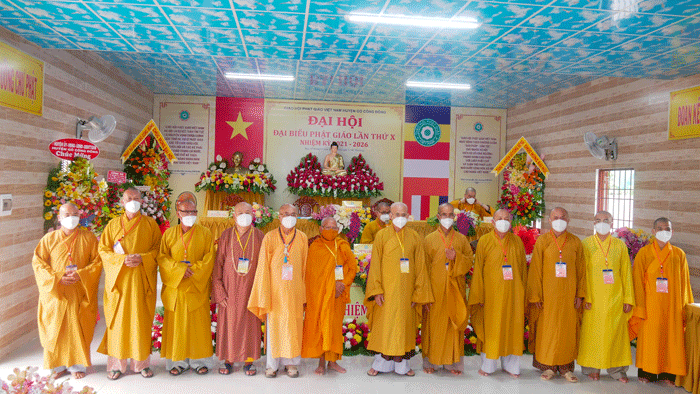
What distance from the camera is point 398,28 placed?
17.0 ft

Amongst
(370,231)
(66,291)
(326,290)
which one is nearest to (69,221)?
(66,291)

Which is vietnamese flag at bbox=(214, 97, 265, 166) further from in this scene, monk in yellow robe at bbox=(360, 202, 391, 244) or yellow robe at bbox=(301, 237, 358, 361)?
yellow robe at bbox=(301, 237, 358, 361)

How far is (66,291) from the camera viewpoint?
14.6ft

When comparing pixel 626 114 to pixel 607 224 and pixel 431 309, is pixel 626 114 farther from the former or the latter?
pixel 431 309

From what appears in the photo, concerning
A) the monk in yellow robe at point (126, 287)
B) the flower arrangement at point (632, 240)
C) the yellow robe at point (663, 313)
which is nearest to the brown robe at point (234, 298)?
the monk in yellow robe at point (126, 287)

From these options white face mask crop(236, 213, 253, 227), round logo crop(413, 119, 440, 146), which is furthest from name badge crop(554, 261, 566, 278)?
round logo crop(413, 119, 440, 146)

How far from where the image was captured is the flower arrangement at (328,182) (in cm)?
1020

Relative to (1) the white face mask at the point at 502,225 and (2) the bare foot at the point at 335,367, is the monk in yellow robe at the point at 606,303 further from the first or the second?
(2) the bare foot at the point at 335,367

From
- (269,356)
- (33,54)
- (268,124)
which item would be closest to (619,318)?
(269,356)

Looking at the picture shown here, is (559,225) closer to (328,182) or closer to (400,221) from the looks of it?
(400,221)

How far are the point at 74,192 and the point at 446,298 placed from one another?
4513mm

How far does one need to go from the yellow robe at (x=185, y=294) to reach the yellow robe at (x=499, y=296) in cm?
266

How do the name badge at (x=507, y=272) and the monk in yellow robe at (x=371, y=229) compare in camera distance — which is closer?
the name badge at (x=507, y=272)

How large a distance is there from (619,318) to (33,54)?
699 cm
